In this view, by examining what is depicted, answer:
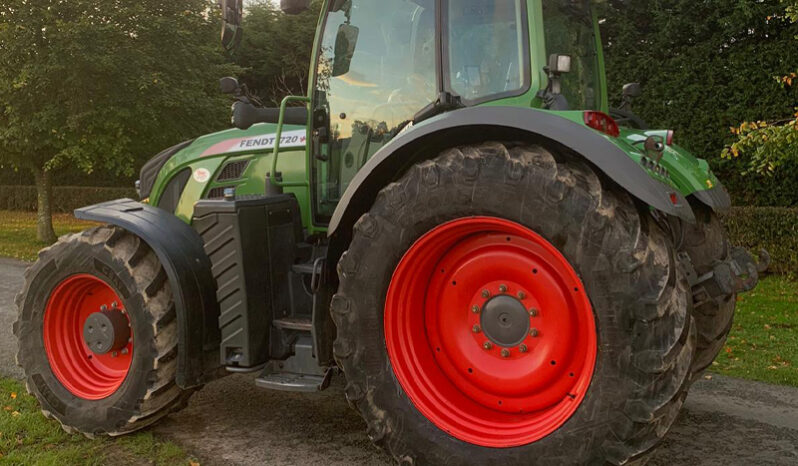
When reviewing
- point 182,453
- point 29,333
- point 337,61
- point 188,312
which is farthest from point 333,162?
point 29,333

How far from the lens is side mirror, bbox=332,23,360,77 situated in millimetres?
4109

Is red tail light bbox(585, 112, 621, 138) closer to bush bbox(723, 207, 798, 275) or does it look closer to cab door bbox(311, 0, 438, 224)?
cab door bbox(311, 0, 438, 224)

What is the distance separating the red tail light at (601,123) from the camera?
3137 millimetres

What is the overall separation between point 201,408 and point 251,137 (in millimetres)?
1763

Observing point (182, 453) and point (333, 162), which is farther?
point (333, 162)

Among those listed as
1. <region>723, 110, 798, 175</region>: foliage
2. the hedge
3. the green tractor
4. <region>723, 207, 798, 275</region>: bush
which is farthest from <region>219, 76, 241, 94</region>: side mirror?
<region>723, 207, 798, 275</region>: bush

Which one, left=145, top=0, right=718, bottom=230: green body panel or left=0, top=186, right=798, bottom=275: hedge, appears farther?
left=0, top=186, right=798, bottom=275: hedge

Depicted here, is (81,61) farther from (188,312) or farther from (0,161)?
(188,312)

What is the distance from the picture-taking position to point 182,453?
3.81 m

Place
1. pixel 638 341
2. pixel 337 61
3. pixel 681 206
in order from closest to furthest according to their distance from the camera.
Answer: pixel 638 341
pixel 681 206
pixel 337 61

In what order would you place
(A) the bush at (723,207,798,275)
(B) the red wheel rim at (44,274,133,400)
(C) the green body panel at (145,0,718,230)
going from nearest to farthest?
(C) the green body panel at (145,0,718,230) < (B) the red wheel rim at (44,274,133,400) < (A) the bush at (723,207,798,275)

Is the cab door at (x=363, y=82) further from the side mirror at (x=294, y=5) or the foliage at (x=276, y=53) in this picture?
the foliage at (x=276, y=53)

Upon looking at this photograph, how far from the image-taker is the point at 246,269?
384cm

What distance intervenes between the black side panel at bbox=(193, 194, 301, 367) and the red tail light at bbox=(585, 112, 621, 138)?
5.91 ft
